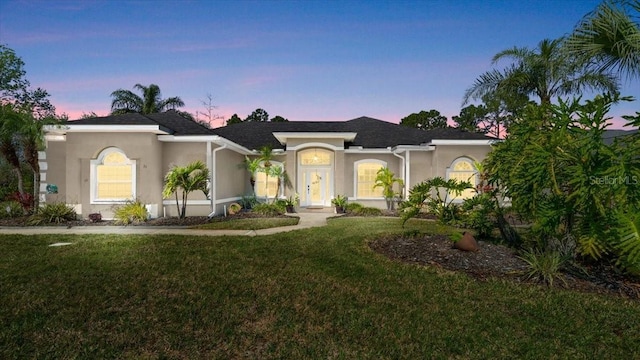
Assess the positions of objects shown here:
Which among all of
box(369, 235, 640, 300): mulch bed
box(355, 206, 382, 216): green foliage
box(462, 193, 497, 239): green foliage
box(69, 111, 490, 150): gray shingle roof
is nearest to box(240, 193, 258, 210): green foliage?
box(69, 111, 490, 150): gray shingle roof

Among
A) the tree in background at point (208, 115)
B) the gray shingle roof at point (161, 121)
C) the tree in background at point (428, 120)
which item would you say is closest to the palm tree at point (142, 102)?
the tree in background at point (208, 115)

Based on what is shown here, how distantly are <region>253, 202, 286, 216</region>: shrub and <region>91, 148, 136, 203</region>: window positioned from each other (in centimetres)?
551

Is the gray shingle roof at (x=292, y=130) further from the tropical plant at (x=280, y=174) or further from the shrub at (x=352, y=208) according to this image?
the shrub at (x=352, y=208)

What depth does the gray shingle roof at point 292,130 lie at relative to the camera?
15.5 metres

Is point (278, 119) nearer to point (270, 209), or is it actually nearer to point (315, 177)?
point (315, 177)

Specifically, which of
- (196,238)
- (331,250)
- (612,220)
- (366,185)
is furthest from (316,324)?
(366,185)

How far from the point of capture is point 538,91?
17.8 m

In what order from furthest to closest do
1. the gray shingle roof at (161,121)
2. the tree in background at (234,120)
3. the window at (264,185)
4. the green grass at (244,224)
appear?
1. the tree in background at (234,120)
2. the window at (264,185)
3. the gray shingle roof at (161,121)
4. the green grass at (244,224)

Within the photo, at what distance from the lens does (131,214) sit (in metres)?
13.6

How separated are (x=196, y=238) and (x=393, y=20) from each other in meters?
12.6

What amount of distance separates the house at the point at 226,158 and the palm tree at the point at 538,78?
10.3 ft

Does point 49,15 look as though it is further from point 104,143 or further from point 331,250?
point 331,250

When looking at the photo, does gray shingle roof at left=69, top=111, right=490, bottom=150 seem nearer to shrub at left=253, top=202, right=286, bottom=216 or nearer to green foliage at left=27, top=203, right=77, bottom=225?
green foliage at left=27, top=203, right=77, bottom=225

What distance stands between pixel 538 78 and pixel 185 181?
1808 centimetres
